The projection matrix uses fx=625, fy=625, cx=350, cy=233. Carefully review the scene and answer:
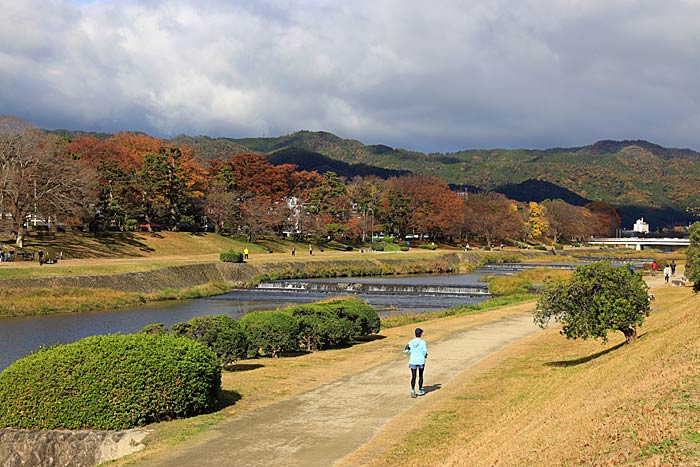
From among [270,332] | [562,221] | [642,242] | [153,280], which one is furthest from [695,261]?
[562,221]

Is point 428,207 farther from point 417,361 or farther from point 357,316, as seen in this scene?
point 417,361

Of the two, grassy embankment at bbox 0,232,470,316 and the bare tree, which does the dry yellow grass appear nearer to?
grassy embankment at bbox 0,232,470,316

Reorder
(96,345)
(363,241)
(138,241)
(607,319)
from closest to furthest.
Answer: (96,345) → (607,319) → (138,241) → (363,241)

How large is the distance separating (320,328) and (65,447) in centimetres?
1152

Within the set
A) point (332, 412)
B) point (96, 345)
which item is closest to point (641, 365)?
point (332, 412)

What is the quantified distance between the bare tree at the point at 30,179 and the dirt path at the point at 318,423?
4952cm

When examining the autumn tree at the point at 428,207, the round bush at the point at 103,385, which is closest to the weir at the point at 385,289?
the round bush at the point at 103,385

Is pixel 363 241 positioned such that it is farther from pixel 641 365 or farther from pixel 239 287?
pixel 641 365

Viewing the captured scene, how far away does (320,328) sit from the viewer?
2142 centimetres

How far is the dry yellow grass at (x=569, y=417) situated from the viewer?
24.0ft

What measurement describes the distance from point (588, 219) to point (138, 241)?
442 ft

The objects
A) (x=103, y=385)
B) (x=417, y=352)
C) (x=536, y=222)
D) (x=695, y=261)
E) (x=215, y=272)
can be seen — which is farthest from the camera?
(x=536, y=222)

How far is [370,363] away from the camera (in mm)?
18609

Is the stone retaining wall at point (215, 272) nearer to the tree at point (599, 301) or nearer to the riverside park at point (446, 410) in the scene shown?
the riverside park at point (446, 410)
